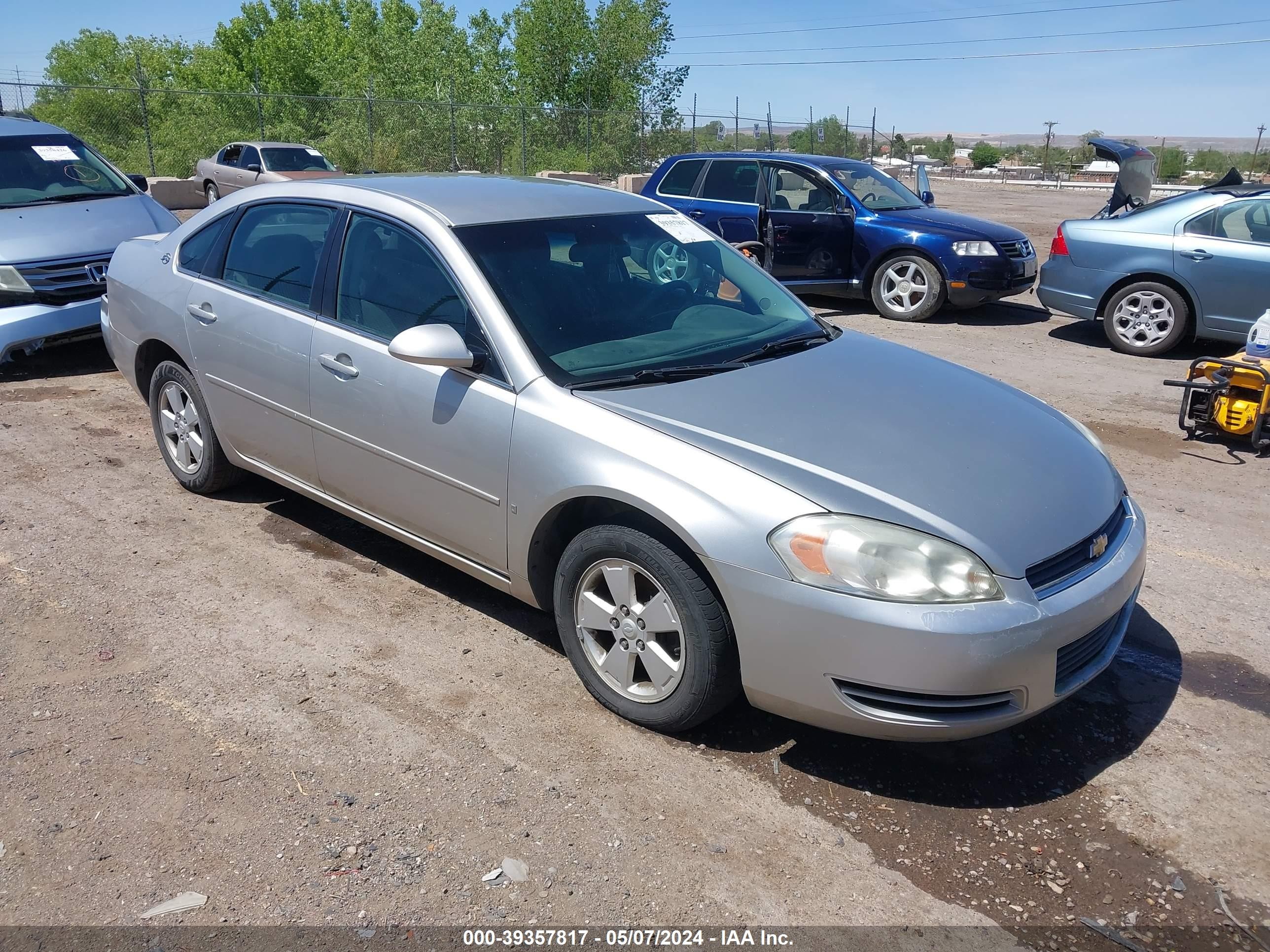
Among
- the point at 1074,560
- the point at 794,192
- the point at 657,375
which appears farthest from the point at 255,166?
the point at 1074,560

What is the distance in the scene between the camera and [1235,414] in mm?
6418

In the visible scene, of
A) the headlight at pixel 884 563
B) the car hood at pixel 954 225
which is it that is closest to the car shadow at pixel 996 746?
the headlight at pixel 884 563

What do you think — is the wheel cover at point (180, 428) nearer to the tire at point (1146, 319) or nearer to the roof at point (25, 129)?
the roof at point (25, 129)

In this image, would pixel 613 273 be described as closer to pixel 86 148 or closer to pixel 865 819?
pixel 865 819

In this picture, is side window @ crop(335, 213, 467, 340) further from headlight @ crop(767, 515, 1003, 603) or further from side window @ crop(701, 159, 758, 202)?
side window @ crop(701, 159, 758, 202)

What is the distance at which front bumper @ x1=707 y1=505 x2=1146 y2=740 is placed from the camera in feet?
9.30

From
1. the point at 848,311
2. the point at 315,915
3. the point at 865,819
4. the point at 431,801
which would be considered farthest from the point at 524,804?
the point at 848,311

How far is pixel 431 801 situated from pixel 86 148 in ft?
27.7

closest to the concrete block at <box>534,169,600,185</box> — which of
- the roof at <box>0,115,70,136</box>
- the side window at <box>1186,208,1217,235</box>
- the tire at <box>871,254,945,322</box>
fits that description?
the tire at <box>871,254,945,322</box>

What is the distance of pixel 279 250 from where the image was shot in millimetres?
4625

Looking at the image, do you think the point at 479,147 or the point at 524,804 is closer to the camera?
the point at 524,804

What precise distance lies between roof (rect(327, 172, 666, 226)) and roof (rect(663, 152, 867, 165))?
23.2 ft

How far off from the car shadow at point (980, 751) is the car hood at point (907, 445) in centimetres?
71

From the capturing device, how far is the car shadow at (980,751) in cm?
321
